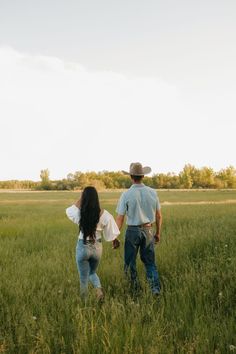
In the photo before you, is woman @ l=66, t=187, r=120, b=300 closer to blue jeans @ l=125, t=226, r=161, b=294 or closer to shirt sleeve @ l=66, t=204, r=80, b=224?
shirt sleeve @ l=66, t=204, r=80, b=224

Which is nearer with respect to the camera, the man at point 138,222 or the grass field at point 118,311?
the grass field at point 118,311

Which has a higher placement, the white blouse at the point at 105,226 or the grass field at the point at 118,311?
the white blouse at the point at 105,226

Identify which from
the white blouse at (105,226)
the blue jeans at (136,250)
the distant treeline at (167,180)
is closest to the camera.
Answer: the white blouse at (105,226)

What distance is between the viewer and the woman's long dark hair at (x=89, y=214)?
19.3 ft

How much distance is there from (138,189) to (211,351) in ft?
10.4

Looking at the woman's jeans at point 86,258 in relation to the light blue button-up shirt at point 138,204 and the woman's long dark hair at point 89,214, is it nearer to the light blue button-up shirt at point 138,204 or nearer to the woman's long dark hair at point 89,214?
the woman's long dark hair at point 89,214

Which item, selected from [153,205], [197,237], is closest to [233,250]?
[197,237]

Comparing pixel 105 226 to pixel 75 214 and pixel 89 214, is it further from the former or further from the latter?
pixel 75 214

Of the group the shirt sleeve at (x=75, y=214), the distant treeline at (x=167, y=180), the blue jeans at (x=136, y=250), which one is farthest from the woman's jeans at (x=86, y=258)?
the distant treeline at (x=167, y=180)

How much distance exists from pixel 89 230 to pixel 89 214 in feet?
0.80

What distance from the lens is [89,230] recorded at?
19.3 feet

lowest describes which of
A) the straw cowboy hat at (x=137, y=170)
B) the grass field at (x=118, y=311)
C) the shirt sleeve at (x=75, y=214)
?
the grass field at (x=118, y=311)

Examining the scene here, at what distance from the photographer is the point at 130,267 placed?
6602 millimetres

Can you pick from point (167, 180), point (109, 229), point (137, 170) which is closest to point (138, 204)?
point (137, 170)
